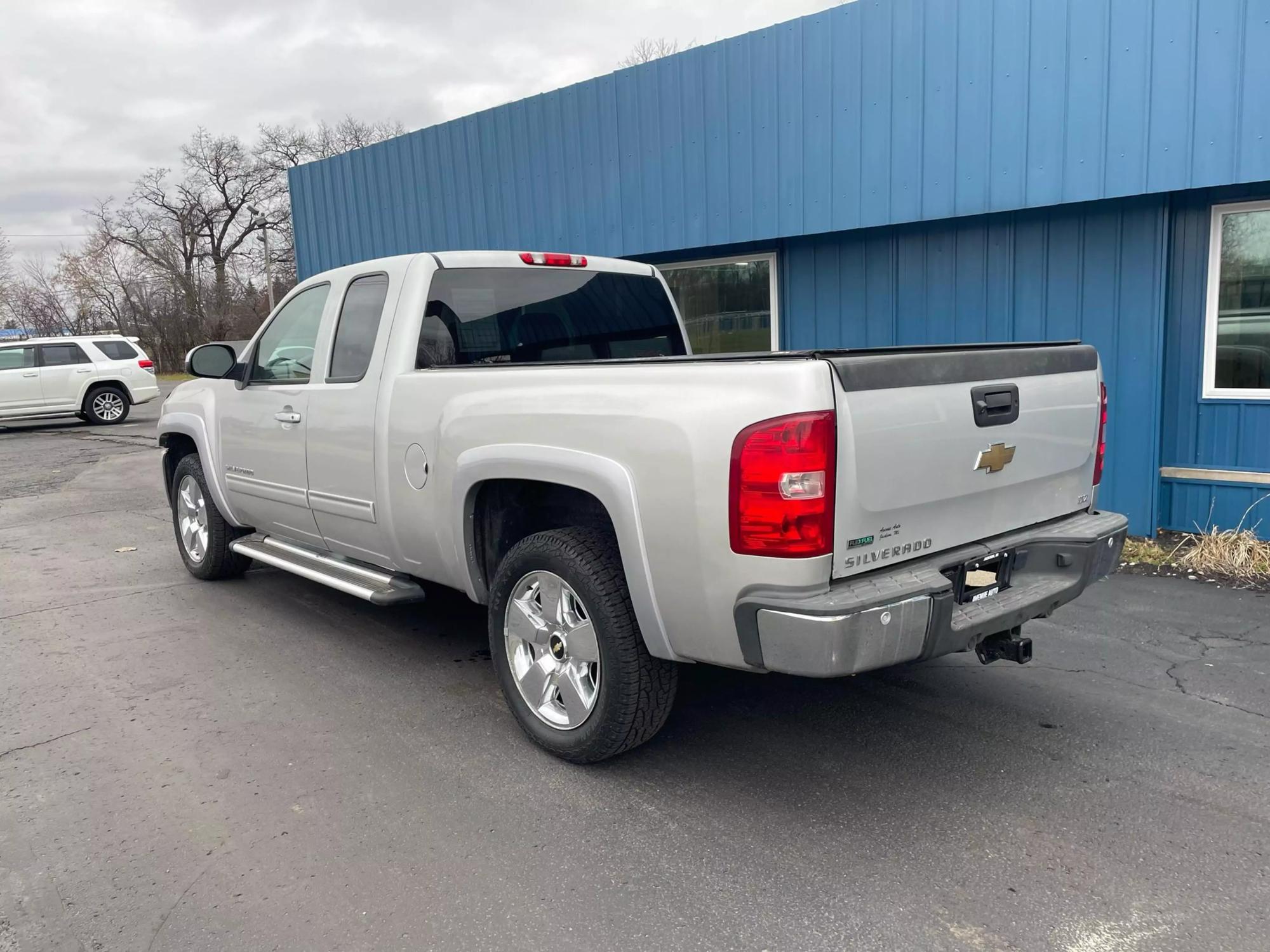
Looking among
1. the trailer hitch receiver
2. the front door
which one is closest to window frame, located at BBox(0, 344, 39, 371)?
the front door

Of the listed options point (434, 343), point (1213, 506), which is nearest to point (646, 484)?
point (434, 343)

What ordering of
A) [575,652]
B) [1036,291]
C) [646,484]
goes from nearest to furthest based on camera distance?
[646,484], [575,652], [1036,291]

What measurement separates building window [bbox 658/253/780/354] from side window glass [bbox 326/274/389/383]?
417 centimetres

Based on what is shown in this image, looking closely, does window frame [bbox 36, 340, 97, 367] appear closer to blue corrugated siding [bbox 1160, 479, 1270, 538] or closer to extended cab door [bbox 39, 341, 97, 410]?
Result: extended cab door [bbox 39, 341, 97, 410]

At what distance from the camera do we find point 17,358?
18.6 meters

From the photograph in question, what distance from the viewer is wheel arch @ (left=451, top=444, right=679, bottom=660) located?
3.14m

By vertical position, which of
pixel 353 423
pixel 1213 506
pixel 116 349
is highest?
pixel 116 349

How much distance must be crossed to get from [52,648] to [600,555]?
3594 mm

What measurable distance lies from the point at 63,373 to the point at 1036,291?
61.3 feet

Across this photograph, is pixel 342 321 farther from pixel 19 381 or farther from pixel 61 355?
pixel 61 355

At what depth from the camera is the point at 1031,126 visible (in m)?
6.59

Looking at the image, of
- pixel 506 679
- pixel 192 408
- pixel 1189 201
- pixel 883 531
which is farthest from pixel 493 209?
pixel 883 531

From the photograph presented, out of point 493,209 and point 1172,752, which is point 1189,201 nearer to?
point 1172,752

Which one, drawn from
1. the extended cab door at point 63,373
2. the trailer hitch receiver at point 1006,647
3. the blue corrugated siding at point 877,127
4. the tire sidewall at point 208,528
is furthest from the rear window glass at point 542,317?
the extended cab door at point 63,373
